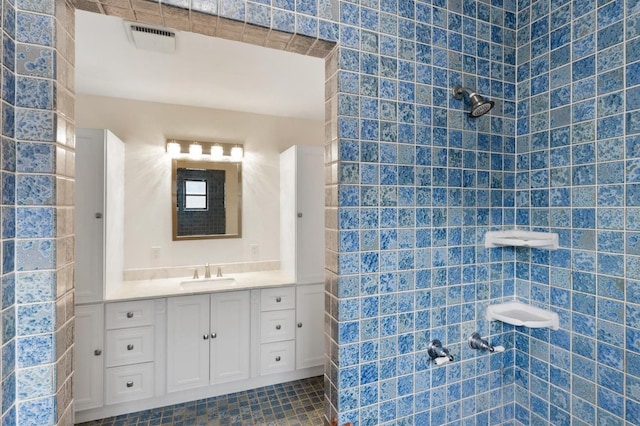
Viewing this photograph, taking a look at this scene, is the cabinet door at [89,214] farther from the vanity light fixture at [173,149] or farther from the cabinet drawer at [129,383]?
the vanity light fixture at [173,149]

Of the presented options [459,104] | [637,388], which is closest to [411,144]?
[459,104]

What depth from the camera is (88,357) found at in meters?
2.04

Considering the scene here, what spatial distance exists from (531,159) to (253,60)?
170cm

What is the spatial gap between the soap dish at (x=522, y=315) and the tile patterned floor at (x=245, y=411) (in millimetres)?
1495

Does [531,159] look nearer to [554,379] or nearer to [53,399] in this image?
[554,379]

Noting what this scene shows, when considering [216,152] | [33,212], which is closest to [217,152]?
[216,152]

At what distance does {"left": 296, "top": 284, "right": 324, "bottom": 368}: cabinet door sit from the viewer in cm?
260

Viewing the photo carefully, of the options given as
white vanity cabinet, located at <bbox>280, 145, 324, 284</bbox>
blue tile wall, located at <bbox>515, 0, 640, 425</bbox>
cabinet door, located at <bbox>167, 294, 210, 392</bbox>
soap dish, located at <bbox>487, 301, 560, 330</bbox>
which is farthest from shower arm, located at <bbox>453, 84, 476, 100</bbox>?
cabinet door, located at <bbox>167, 294, 210, 392</bbox>

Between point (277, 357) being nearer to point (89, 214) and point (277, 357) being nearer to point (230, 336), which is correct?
point (230, 336)

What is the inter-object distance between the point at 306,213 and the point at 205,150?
1169 mm

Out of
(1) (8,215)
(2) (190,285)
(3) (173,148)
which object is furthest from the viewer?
(3) (173,148)

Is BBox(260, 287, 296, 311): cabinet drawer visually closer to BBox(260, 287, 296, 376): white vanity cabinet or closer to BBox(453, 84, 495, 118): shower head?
BBox(260, 287, 296, 376): white vanity cabinet

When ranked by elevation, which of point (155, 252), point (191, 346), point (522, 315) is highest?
point (155, 252)

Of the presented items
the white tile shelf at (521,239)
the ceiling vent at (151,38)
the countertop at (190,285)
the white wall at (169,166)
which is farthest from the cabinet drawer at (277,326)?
the ceiling vent at (151,38)
